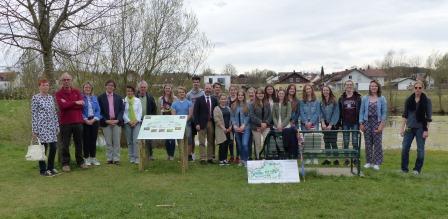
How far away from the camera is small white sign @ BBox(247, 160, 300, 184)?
25.9 feet

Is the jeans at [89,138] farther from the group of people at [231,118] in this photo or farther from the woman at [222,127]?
the woman at [222,127]

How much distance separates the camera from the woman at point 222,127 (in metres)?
9.98

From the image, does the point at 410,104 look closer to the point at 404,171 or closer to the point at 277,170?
the point at 404,171

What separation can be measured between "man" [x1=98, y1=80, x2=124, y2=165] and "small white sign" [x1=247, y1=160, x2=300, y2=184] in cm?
342

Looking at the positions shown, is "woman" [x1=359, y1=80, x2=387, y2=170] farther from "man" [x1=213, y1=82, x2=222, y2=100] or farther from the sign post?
the sign post

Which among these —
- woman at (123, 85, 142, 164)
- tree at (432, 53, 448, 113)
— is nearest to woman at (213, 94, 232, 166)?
woman at (123, 85, 142, 164)

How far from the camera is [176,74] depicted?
18016mm

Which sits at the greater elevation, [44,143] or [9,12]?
[9,12]

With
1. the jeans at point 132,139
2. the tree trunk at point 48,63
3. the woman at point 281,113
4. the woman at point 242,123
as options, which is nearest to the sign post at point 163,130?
the jeans at point 132,139


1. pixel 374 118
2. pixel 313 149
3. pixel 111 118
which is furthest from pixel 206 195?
pixel 374 118

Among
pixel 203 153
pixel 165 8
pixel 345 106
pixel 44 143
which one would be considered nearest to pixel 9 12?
pixel 44 143

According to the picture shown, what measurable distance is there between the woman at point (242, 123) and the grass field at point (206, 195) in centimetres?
44

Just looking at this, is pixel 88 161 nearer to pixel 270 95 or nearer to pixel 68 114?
pixel 68 114

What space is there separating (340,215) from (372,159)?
404 centimetres
